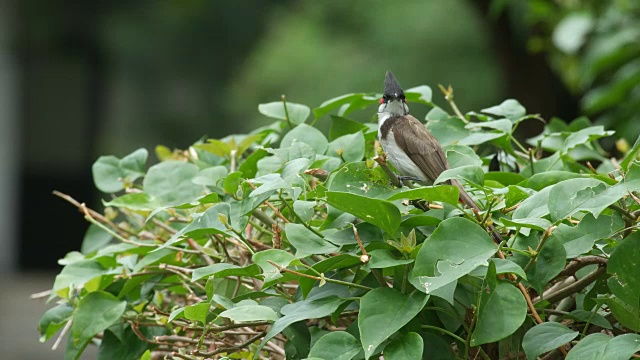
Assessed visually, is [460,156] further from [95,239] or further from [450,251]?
[95,239]

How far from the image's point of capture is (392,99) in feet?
6.44

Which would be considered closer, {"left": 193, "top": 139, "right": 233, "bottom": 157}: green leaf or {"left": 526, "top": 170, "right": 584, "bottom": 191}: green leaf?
{"left": 526, "top": 170, "right": 584, "bottom": 191}: green leaf

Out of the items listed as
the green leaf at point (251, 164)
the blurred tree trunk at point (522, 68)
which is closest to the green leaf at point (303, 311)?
the green leaf at point (251, 164)

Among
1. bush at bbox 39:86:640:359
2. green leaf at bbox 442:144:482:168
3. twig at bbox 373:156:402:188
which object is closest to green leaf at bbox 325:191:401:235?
bush at bbox 39:86:640:359

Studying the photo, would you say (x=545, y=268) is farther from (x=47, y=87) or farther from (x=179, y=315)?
(x=47, y=87)

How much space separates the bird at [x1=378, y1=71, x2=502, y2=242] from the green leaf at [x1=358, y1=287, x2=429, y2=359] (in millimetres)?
564

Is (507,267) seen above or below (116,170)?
above

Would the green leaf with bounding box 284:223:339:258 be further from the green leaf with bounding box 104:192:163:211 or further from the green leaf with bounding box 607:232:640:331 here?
the green leaf with bounding box 104:192:163:211

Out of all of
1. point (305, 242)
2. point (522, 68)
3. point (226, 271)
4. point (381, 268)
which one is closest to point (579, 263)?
point (381, 268)

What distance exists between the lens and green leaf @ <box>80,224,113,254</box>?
6.66 ft

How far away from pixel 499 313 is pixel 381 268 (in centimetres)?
20

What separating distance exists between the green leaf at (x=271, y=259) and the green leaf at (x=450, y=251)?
21 centimetres

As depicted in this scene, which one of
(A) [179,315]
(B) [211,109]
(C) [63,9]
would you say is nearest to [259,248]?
(A) [179,315]

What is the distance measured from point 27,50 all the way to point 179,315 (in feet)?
34.8
